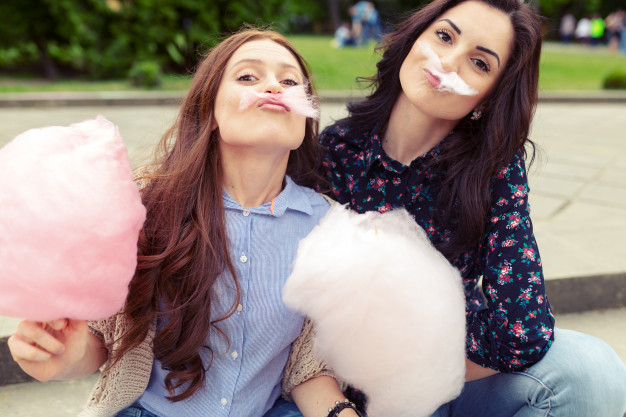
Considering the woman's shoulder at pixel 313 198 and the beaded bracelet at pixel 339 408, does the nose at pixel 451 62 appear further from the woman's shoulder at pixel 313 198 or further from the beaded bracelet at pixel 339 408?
the beaded bracelet at pixel 339 408

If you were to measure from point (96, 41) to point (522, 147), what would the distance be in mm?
8242

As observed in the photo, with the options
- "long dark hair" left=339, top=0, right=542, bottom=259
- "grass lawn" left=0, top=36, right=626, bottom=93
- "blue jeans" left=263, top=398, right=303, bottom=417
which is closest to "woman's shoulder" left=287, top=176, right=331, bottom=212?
"long dark hair" left=339, top=0, right=542, bottom=259

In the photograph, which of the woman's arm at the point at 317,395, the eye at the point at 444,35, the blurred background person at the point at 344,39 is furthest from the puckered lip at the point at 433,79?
the blurred background person at the point at 344,39

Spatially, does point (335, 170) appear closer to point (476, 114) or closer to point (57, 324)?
point (476, 114)

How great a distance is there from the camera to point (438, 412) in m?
1.75

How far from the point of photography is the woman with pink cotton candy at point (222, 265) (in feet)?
4.70

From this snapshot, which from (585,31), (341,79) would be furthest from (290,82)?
(585,31)

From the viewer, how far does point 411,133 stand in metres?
1.85

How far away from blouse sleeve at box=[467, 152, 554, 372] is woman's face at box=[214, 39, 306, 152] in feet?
2.17

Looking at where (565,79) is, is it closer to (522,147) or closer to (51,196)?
(522,147)

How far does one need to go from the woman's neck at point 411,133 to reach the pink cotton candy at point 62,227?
0.97 metres

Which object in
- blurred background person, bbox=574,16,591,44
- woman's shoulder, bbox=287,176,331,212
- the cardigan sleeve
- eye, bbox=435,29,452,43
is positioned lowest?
blurred background person, bbox=574,16,591,44

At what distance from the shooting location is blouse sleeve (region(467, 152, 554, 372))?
1552 mm

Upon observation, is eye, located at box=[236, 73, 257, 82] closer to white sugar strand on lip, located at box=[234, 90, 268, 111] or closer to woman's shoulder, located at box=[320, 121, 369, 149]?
white sugar strand on lip, located at box=[234, 90, 268, 111]
